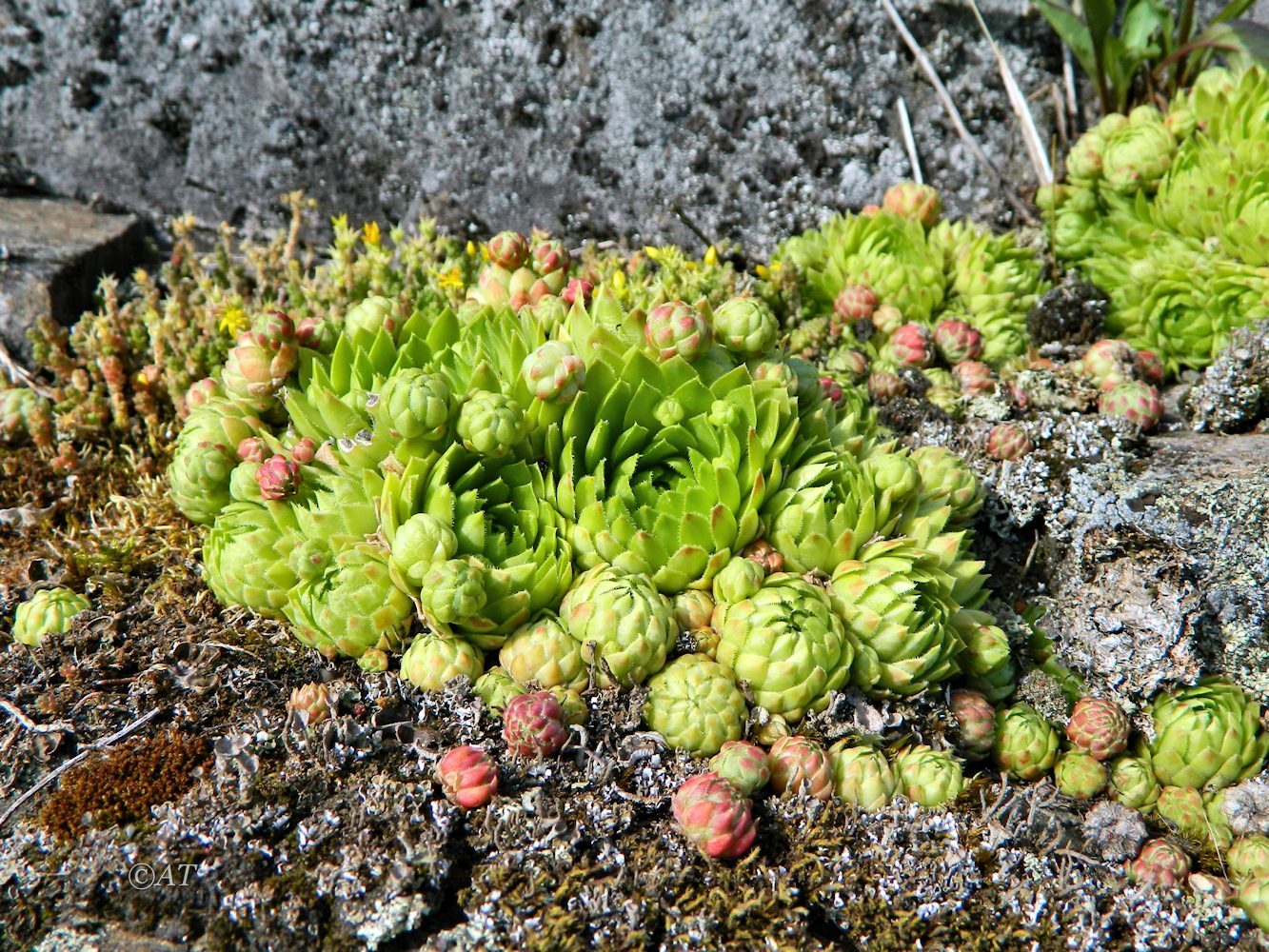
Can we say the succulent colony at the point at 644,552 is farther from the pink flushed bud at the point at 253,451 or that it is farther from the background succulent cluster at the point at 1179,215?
the background succulent cluster at the point at 1179,215

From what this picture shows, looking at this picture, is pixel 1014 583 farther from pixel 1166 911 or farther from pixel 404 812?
pixel 404 812

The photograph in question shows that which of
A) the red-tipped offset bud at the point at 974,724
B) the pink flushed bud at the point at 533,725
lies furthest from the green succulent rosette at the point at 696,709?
the red-tipped offset bud at the point at 974,724

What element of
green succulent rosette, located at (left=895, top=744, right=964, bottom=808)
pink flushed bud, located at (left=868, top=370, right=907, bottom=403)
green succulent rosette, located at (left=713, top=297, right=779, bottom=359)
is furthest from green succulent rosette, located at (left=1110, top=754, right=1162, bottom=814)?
green succulent rosette, located at (left=713, top=297, right=779, bottom=359)

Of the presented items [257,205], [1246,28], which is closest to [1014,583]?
[1246,28]

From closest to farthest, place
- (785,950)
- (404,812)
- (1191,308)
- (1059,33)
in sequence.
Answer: (785,950) < (404,812) < (1191,308) < (1059,33)

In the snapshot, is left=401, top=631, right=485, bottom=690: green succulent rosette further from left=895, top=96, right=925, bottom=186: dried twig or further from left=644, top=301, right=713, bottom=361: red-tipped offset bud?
left=895, top=96, right=925, bottom=186: dried twig

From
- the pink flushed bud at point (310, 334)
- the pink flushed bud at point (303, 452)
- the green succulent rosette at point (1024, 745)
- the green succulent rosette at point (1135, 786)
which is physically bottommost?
the green succulent rosette at point (1135, 786)
